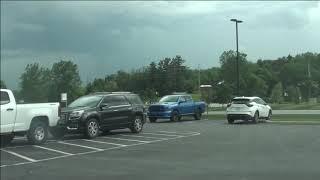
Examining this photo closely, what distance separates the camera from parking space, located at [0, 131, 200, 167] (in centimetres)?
1566

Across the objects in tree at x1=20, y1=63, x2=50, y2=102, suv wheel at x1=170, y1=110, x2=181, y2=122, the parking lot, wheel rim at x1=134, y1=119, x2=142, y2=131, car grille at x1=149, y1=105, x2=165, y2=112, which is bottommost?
the parking lot

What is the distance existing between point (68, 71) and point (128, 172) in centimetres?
4758

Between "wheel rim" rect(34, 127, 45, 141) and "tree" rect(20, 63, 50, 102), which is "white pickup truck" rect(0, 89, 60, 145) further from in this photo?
→ "tree" rect(20, 63, 50, 102)

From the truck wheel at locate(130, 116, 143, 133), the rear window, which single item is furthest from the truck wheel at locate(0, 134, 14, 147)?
the rear window

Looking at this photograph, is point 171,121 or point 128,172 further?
point 171,121

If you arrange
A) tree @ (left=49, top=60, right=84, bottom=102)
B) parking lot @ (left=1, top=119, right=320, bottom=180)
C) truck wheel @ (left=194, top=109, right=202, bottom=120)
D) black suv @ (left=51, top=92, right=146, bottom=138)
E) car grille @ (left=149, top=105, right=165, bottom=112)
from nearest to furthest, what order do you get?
parking lot @ (left=1, top=119, right=320, bottom=180) → black suv @ (left=51, top=92, right=146, bottom=138) → car grille @ (left=149, top=105, right=165, bottom=112) → truck wheel @ (left=194, top=109, right=202, bottom=120) → tree @ (left=49, top=60, right=84, bottom=102)

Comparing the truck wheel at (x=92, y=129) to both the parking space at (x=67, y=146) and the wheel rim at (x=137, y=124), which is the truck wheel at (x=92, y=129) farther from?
the wheel rim at (x=137, y=124)

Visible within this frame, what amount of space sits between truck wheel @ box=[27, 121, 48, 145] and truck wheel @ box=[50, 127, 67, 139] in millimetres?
945

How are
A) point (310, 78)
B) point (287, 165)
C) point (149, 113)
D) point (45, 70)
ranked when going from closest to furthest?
point (287, 165) < point (149, 113) < point (310, 78) < point (45, 70)

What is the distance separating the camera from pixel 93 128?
2202 cm

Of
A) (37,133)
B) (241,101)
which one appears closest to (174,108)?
(241,101)

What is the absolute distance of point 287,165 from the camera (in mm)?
13086

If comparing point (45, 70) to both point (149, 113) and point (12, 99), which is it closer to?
point (149, 113)

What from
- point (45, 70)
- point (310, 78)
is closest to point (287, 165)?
point (310, 78)
